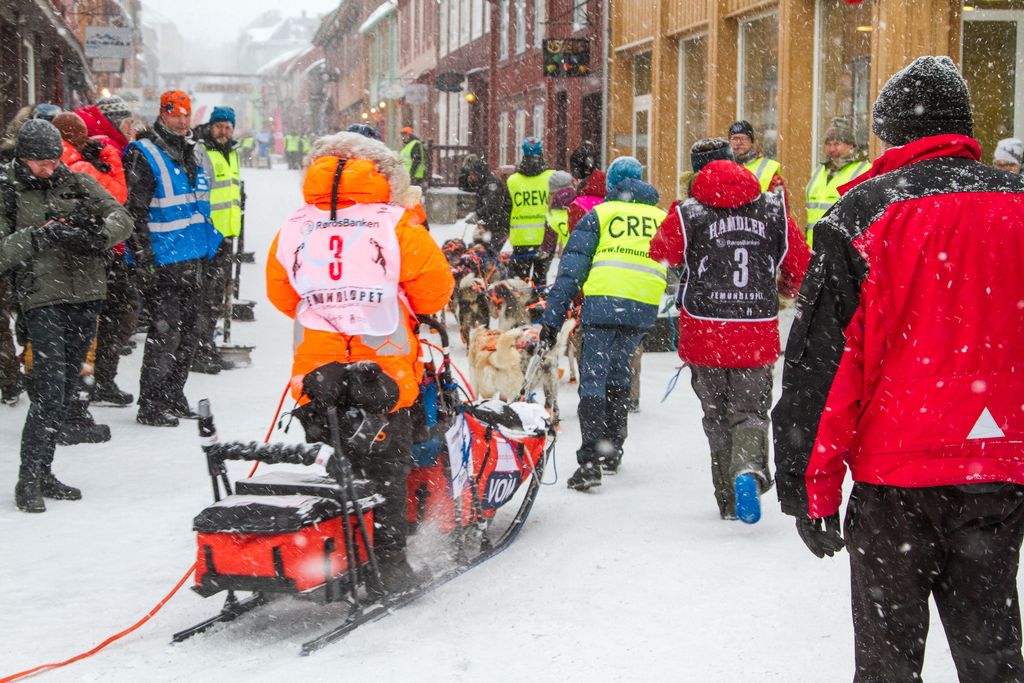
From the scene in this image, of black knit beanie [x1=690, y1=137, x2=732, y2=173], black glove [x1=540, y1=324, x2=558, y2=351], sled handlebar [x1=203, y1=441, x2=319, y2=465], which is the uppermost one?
black knit beanie [x1=690, y1=137, x2=732, y2=173]

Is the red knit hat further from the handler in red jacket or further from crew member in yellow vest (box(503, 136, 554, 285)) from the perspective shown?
the handler in red jacket

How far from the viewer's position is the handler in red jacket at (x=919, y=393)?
2.73 metres

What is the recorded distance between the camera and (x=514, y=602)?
493 centimetres

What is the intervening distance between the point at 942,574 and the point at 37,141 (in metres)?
5.03

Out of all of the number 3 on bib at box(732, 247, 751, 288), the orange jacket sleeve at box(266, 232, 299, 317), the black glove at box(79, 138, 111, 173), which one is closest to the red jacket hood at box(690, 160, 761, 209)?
the number 3 on bib at box(732, 247, 751, 288)

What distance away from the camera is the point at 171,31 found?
17588 centimetres

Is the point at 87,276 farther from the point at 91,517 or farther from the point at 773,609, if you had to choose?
the point at 773,609

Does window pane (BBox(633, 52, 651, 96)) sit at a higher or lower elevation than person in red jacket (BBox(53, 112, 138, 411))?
higher

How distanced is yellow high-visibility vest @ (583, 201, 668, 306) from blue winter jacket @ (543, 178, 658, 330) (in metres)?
0.04

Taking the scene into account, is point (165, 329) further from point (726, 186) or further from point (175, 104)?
point (726, 186)

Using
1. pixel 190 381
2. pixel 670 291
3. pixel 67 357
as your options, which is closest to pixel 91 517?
pixel 67 357

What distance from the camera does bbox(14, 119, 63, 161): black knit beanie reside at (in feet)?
20.7

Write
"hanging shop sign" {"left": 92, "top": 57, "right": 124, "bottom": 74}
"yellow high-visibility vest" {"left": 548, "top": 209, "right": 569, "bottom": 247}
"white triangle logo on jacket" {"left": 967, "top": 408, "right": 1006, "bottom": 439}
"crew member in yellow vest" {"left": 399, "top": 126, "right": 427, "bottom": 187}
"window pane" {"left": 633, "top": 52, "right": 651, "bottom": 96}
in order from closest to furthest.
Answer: "white triangle logo on jacket" {"left": 967, "top": 408, "right": 1006, "bottom": 439} → "yellow high-visibility vest" {"left": 548, "top": 209, "right": 569, "bottom": 247} → "window pane" {"left": 633, "top": 52, "right": 651, "bottom": 96} → "hanging shop sign" {"left": 92, "top": 57, "right": 124, "bottom": 74} → "crew member in yellow vest" {"left": 399, "top": 126, "right": 427, "bottom": 187}

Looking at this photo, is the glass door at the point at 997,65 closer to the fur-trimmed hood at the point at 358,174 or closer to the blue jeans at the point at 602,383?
the blue jeans at the point at 602,383
